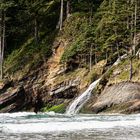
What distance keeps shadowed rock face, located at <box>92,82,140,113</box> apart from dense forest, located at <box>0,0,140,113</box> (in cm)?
179

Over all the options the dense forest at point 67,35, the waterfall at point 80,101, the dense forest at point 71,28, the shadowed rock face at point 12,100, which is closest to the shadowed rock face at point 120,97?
the dense forest at point 67,35

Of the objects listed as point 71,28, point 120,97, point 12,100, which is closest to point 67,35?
point 71,28

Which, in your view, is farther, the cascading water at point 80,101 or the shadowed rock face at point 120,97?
the cascading water at point 80,101

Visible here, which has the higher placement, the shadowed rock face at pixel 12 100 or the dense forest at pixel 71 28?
the dense forest at pixel 71 28

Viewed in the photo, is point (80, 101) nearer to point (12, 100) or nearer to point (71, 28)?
point (12, 100)

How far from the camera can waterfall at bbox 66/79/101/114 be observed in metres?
45.1

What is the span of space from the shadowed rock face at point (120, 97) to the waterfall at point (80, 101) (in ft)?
7.22

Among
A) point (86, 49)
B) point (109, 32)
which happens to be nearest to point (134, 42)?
point (109, 32)

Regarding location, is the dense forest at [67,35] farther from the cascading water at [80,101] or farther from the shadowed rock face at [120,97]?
the cascading water at [80,101]

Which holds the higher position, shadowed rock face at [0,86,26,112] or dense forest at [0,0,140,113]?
dense forest at [0,0,140,113]

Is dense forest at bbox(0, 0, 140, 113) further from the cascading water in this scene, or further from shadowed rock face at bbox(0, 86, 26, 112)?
the cascading water

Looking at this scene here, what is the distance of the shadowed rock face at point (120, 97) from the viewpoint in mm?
39034

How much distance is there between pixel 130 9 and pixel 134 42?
4.12 meters

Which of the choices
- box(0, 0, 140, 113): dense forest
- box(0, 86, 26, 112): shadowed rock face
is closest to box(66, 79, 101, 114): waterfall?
box(0, 0, 140, 113): dense forest
